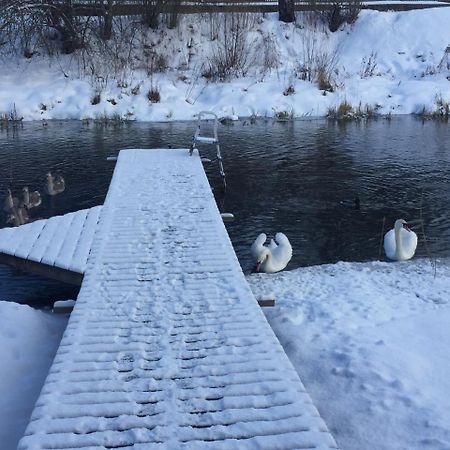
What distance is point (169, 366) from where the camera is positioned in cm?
380

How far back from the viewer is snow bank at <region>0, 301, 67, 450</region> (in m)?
3.96

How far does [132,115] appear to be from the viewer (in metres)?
20.2

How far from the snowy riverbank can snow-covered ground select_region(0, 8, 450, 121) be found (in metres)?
14.3

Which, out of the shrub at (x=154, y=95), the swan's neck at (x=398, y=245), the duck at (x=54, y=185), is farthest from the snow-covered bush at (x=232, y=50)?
the swan's neck at (x=398, y=245)

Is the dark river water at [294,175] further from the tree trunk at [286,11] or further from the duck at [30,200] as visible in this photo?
the tree trunk at [286,11]

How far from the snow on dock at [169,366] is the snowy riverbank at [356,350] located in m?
0.70

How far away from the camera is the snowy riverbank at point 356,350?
4.01 meters

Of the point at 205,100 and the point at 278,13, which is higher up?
the point at 278,13

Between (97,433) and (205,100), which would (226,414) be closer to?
(97,433)

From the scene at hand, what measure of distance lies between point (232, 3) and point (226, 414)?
28.5 m

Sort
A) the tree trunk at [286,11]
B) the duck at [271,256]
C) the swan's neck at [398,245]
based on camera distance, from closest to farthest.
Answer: the duck at [271,256] → the swan's neck at [398,245] → the tree trunk at [286,11]

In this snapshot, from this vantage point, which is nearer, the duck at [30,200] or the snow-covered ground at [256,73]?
the duck at [30,200]

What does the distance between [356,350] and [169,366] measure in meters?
1.96

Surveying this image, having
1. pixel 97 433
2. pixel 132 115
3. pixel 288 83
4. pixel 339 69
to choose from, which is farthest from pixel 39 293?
pixel 339 69
